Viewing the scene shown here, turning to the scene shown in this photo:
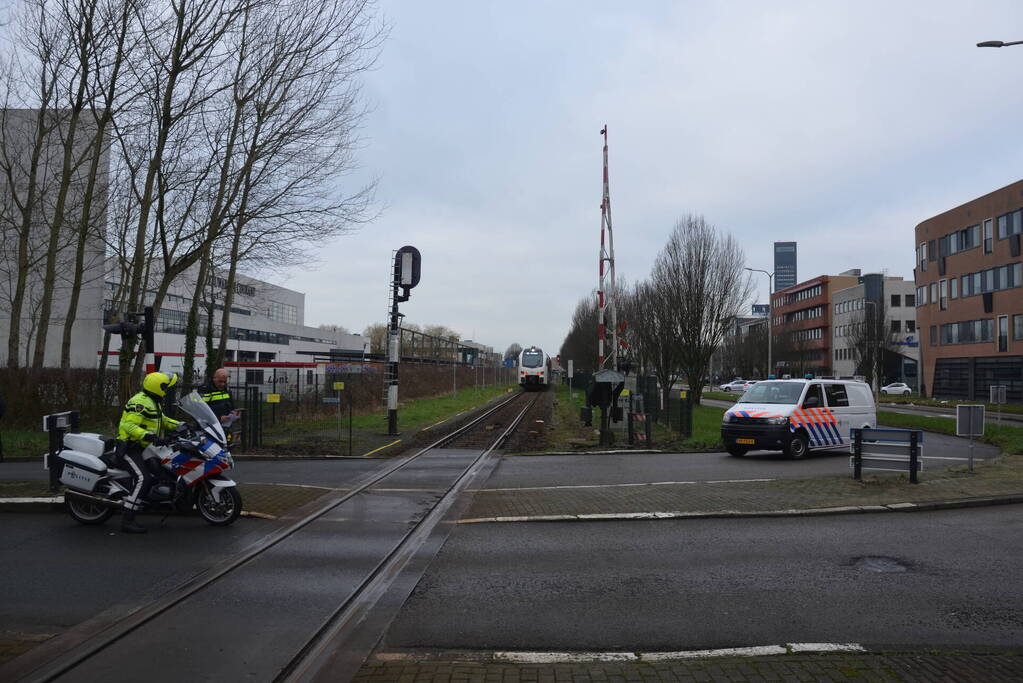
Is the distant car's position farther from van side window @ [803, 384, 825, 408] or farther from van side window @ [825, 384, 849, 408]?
van side window @ [803, 384, 825, 408]

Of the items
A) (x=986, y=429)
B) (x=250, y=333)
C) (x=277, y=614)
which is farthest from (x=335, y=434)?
(x=250, y=333)

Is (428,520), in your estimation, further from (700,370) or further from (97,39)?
(700,370)

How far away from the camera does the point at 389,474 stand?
1323cm

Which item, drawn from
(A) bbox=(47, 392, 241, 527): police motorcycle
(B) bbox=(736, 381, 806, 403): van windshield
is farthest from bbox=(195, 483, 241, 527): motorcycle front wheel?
(B) bbox=(736, 381, 806, 403): van windshield

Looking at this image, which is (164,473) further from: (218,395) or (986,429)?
(986,429)

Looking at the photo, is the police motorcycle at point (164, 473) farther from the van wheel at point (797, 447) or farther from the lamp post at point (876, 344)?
the lamp post at point (876, 344)

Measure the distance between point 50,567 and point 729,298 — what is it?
3193cm

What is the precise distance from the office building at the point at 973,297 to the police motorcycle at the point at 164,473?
51.5 metres

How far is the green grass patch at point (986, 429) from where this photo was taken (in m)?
18.2

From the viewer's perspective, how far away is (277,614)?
18.1 feet

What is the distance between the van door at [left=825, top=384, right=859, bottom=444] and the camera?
1684 centimetres

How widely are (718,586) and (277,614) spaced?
134 inches

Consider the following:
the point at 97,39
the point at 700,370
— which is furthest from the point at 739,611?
the point at 700,370

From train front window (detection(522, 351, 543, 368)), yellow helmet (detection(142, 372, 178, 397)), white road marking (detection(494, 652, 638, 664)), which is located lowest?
white road marking (detection(494, 652, 638, 664))
